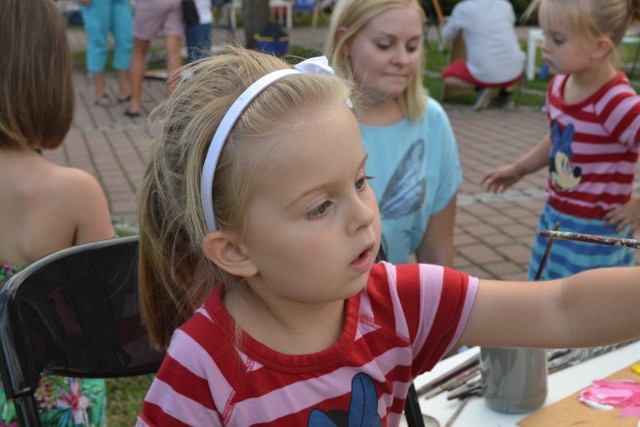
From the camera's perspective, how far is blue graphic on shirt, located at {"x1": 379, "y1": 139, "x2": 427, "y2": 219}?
2395mm

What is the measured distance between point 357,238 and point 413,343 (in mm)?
291

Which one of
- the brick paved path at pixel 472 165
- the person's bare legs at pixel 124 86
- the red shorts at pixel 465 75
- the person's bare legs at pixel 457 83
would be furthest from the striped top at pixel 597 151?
the person's bare legs at pixel 124 86

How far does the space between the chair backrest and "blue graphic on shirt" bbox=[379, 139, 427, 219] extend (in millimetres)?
1007

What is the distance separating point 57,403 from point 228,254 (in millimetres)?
964

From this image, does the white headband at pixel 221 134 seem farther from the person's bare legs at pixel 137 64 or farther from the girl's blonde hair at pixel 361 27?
the person's bare legs at pixel 137 64

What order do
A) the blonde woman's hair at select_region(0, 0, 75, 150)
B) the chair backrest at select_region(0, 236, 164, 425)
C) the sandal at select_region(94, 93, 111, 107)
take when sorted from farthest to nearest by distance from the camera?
the sandal at select_region(94, 93, 111, 107)
the blonde woman's hair at select_region(0, 0, 75, 150)
the chair backrest at select_region(0, 236, 164, 425)

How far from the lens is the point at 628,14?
104 inches

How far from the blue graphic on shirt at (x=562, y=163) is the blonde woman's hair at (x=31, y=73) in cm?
164

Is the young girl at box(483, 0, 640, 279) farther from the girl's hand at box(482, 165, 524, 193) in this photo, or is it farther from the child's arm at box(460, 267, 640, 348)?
the child's arm at box(460, 267, 640, 348)

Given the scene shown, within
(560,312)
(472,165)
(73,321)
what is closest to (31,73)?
(73,321)

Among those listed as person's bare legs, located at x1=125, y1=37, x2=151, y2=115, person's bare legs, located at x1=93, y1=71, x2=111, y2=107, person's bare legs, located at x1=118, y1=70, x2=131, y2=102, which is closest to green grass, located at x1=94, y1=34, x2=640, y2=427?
person's bare legs, located at x1=125, y1=37, x2=151, y2=115

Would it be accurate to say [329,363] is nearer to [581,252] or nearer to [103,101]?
[581,252]

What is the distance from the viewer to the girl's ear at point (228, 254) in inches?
46.3

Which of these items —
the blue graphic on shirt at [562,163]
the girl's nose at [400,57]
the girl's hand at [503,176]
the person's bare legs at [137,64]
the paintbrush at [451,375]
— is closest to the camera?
the paintbrush at [451,375]
